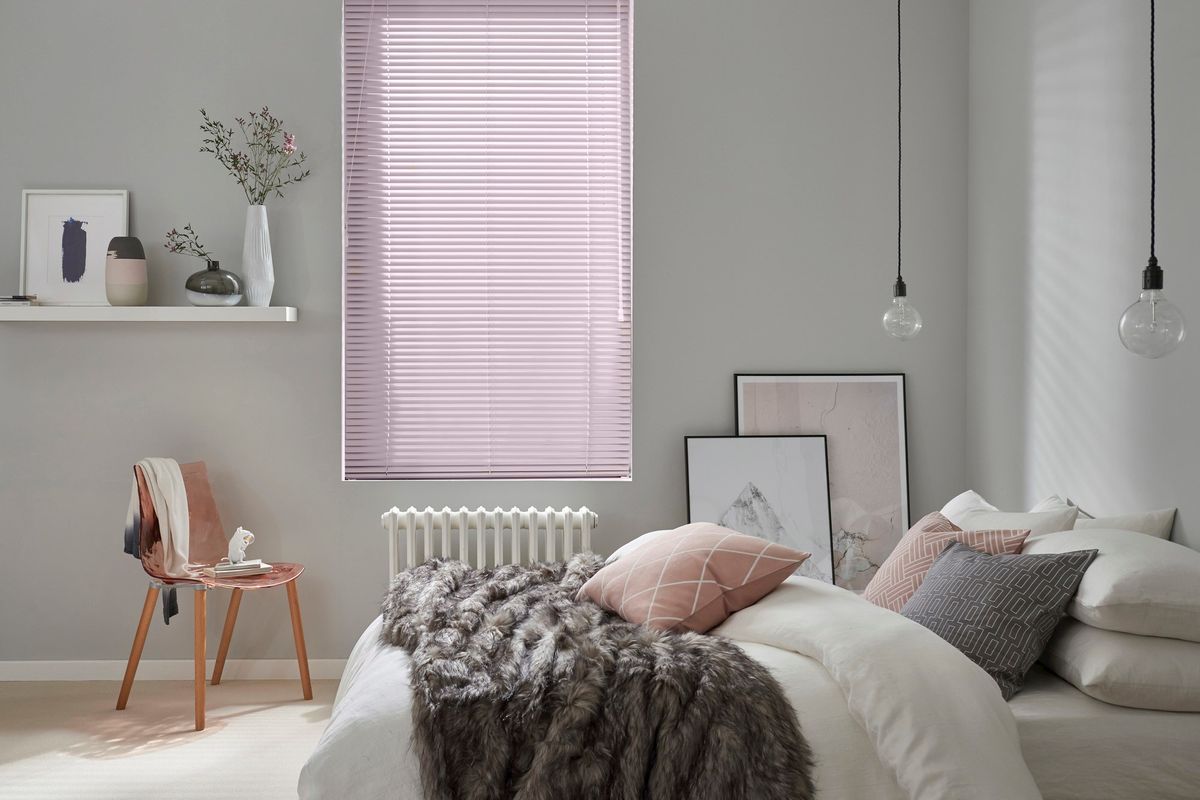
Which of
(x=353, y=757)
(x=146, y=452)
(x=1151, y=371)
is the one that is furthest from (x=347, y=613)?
(x=1151, y=371)

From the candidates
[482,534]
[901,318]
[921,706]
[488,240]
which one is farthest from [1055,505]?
[488,240]

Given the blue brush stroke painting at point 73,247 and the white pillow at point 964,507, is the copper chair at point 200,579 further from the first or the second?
the white pillow at point 964,507

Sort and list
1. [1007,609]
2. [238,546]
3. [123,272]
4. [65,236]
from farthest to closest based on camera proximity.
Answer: [65,236] < [123,272] < [238,546] < [1007,609]

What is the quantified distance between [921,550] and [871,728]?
0.87 meters

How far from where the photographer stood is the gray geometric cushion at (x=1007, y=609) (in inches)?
81.4

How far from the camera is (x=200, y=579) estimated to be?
10.8ft

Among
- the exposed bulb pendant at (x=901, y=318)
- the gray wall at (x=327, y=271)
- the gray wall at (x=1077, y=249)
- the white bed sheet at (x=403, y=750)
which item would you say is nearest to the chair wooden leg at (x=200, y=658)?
the gray wall at (x=327, y=271)

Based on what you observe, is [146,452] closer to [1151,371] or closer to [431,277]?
[431,277]

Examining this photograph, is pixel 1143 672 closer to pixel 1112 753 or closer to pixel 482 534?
pixel 1112 753

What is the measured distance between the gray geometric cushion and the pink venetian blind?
185cm

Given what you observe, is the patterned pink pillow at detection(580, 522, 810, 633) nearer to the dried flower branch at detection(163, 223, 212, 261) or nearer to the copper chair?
the copper chair

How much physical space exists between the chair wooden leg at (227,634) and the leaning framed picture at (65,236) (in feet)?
4.37

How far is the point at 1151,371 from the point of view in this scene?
2.51 meters

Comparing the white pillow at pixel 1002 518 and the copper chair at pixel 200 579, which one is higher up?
the white pillow at pixel 1002 518
